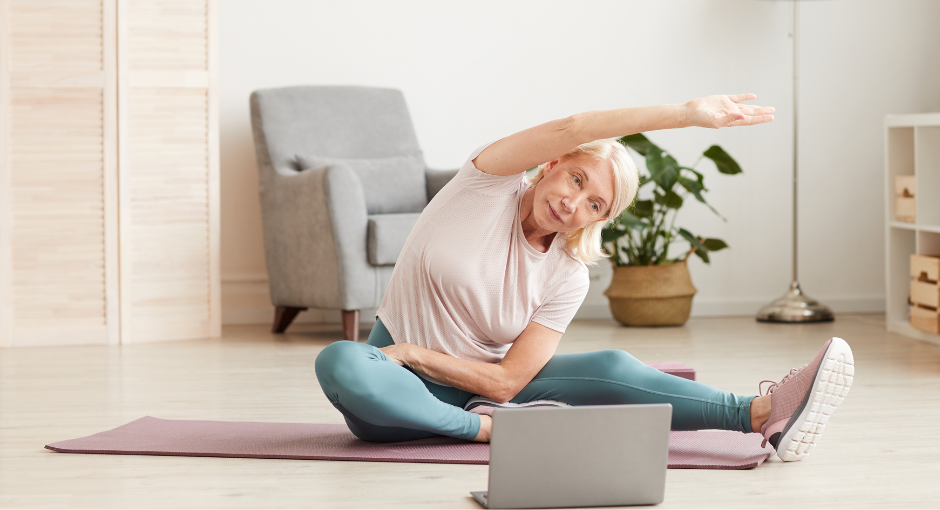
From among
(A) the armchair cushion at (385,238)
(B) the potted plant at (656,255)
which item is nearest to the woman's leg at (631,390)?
(A) the armchair cushion at (385,238)

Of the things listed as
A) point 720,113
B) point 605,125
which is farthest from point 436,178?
point 720,113

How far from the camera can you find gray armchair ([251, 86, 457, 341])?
10.5 ft

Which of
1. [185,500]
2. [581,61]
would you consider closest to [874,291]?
[581,61]

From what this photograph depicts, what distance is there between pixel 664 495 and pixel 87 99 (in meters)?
2.60

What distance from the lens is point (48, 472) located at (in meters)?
1.57

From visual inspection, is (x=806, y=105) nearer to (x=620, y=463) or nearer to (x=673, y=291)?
(x=673, y=291)

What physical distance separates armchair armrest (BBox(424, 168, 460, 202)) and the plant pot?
80 cm

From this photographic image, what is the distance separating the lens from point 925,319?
321 cm

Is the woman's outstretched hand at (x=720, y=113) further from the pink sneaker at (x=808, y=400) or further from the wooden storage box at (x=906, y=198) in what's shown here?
the wooden storage box at (x=906, y=198)

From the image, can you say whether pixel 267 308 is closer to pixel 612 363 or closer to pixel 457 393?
pixel 457 393

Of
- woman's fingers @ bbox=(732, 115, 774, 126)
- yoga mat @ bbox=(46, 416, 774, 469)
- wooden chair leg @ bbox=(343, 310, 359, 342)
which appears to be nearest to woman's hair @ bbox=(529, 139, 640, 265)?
woman's fingers @ bbox=(732, 115, 774, 126)

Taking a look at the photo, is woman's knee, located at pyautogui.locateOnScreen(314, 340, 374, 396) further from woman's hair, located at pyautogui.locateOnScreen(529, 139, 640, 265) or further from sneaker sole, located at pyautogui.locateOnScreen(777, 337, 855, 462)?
sneaker sole, located at pyautogui.locateOnScreen(777, 337, 855, 462)

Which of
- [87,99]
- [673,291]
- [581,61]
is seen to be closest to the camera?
[87,99]

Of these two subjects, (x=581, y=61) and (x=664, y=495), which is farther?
(x=581, y=61)
